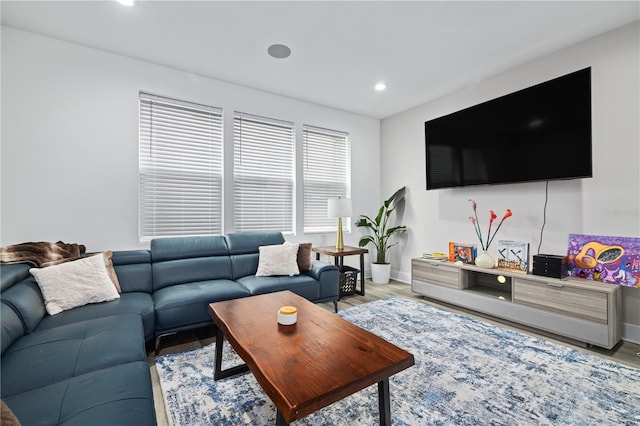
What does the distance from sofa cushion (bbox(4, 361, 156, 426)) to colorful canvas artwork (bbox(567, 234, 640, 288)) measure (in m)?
3.34

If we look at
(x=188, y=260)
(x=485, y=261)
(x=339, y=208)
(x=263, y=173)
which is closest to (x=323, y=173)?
(x=339, y=208)

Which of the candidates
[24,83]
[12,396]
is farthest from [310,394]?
[24,83]

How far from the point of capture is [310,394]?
3.38 ft

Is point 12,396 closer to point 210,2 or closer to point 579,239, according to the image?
point 210,2

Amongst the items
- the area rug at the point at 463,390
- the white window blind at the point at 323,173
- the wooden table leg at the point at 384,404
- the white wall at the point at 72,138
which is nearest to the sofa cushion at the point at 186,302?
the area rug at the point at 463,390

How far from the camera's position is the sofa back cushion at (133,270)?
8.21 ft

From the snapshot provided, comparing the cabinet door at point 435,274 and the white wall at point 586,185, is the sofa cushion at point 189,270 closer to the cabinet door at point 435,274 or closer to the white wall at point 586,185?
the cabinet door at point 435,274

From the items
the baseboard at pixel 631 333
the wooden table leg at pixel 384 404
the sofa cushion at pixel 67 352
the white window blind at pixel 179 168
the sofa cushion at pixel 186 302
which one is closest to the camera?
the sofa cushion at pixel 67 352

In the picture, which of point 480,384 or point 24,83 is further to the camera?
point 24,83

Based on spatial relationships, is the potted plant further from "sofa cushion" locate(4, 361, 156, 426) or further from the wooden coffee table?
"sofa cushion" locate(4, 361, 156, 426)

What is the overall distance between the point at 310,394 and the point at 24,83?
3445 mm

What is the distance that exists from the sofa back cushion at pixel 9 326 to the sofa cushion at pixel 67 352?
0.12 feet

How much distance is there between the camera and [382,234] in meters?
4.53

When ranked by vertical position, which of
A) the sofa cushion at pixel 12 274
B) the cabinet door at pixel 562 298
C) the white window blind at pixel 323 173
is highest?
the white window blind at pixel 323 173
